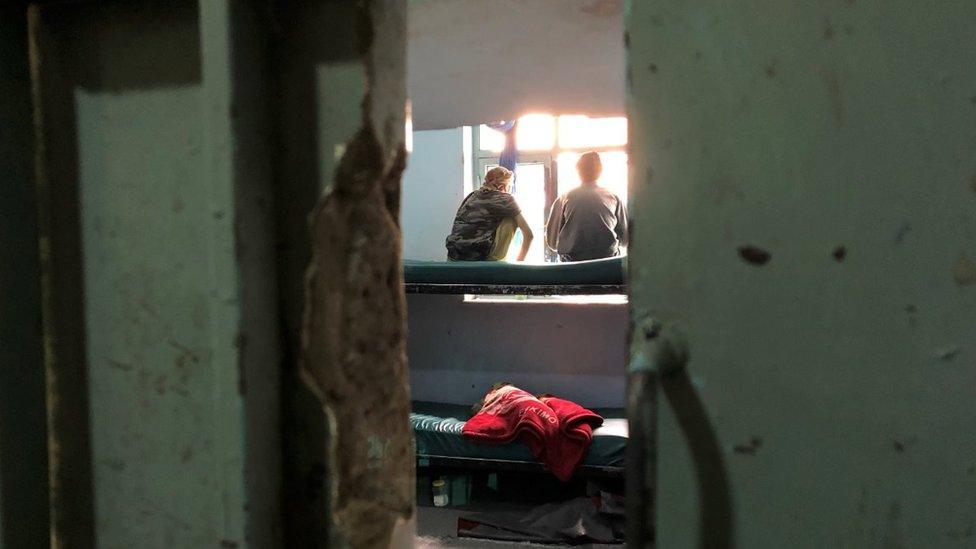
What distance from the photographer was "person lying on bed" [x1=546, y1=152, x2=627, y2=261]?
7.70ft

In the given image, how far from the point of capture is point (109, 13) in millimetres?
477

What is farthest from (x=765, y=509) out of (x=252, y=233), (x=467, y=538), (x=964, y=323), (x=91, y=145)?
(x=467, y=538)

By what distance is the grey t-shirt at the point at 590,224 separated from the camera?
2.35 metres

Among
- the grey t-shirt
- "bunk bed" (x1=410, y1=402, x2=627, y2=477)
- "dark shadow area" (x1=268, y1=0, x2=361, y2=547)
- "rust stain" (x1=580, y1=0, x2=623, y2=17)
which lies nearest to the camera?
"dark shadow area" (x1=268, y1=0, x2=361, y2=547)

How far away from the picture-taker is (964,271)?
349 millimetres

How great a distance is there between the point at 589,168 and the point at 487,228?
51 cm

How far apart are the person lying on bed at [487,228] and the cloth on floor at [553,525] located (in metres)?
1.03

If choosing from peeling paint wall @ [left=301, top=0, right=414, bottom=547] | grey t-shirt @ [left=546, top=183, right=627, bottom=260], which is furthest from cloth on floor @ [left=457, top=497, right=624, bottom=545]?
peeling paint wall @ [left=301, top=0, right=414, bottom=547]

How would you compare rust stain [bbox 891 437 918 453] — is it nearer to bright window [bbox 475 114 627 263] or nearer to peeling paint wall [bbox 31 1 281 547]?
peeling paint wall [bbox 31 1 281 547]

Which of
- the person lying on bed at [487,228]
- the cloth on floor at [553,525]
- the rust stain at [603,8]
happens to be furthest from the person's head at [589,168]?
the rust stain at [603,8]

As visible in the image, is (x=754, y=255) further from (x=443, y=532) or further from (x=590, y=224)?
(x=590, y=224)

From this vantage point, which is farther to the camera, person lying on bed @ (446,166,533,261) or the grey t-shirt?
person lying on bed @ (446,166,533,261)

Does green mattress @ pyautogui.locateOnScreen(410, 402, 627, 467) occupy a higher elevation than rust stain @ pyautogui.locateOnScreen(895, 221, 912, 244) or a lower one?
lower

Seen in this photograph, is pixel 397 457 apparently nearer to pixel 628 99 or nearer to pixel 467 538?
pixel 628 99
